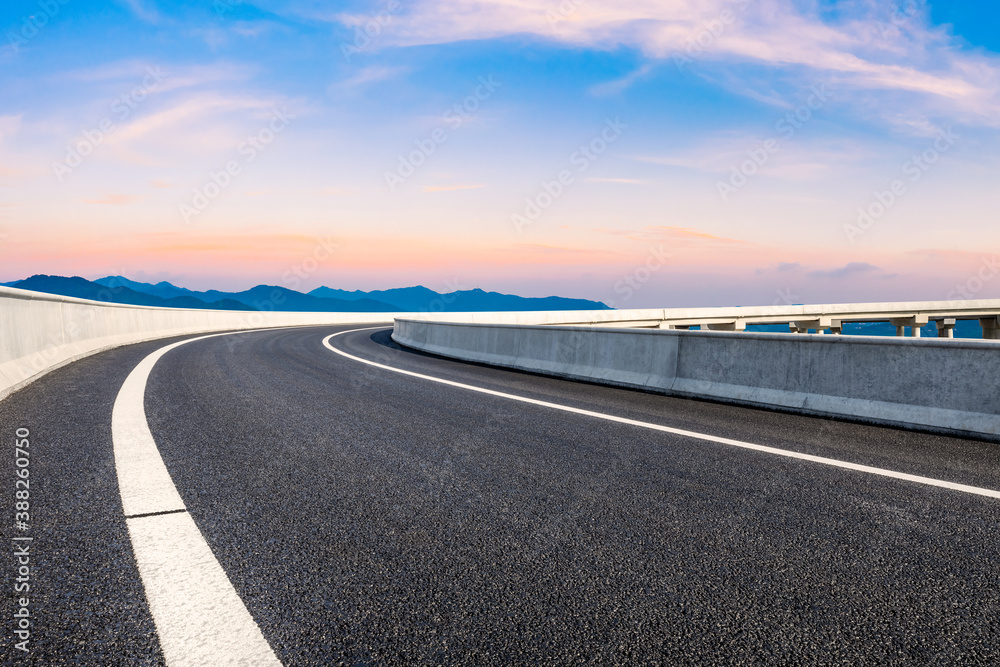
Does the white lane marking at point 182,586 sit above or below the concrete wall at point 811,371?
below

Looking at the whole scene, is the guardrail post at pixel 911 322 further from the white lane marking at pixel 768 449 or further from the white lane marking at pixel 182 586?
the white lane marking at pixel 182 586

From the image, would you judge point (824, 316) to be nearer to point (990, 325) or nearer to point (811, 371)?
point (990, 325)

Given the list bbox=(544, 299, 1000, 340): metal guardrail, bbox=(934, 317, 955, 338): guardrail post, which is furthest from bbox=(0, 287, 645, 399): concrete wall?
Answer: bbox=(934, 317, 955, 338): guardrail post

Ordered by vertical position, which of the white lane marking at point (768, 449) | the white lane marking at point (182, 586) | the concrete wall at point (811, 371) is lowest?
the white lane marking at point (768, 449)

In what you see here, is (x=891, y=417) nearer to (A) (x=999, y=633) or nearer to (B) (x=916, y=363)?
(B) (x=916, y=363)

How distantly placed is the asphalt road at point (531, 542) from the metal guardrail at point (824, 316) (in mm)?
35923

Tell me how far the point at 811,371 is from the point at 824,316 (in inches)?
2145

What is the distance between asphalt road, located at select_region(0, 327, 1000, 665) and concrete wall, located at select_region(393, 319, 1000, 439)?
66cm

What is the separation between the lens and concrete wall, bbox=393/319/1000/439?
7.07 meters

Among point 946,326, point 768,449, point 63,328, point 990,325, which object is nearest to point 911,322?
point 946,326

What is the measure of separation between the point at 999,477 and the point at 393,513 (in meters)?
4.51

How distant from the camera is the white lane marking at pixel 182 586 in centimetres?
236

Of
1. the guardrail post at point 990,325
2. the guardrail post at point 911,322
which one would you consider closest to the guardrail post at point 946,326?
the guardrail post at point 911,322

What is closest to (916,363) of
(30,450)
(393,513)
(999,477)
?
(999,477)
